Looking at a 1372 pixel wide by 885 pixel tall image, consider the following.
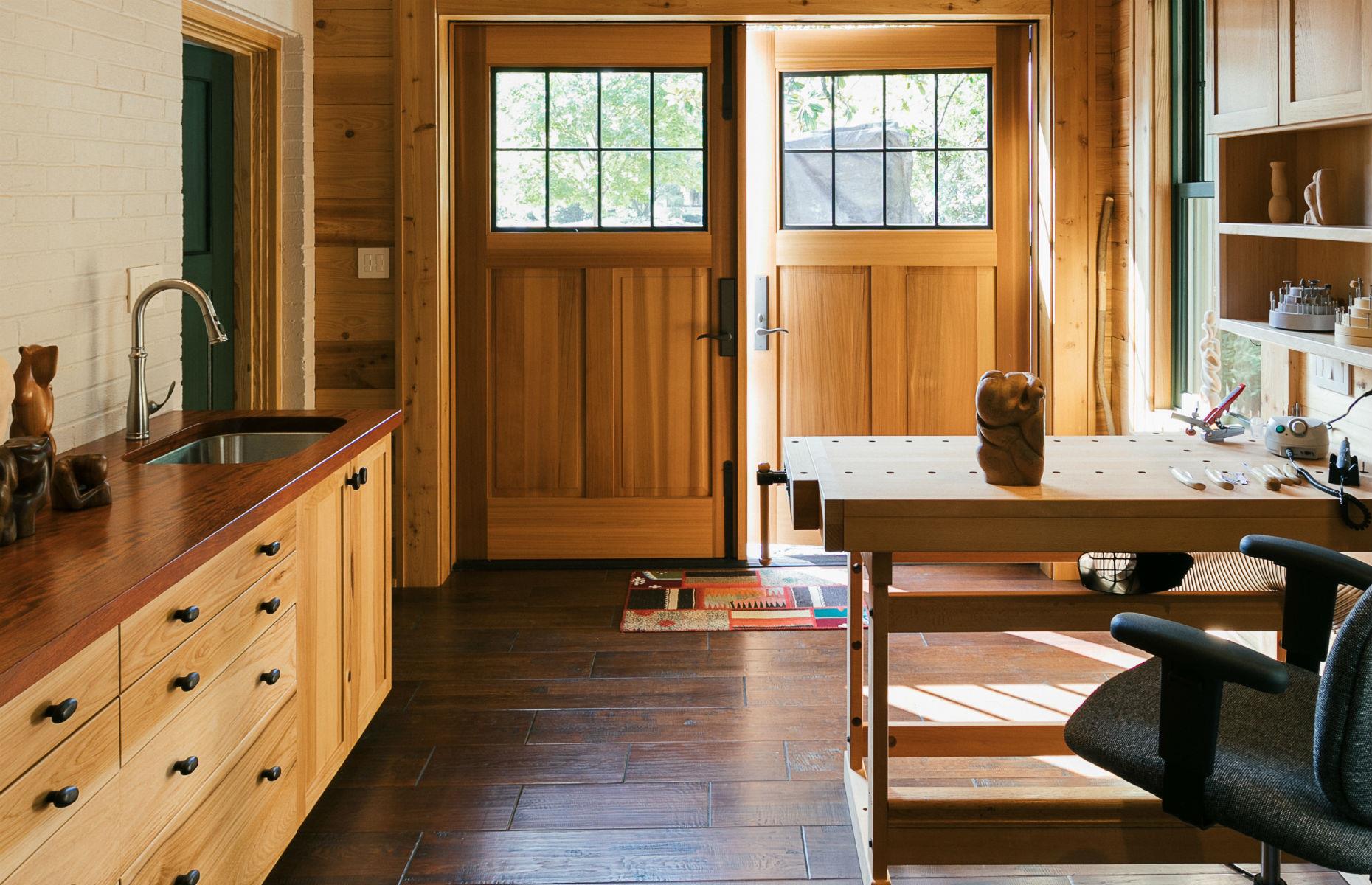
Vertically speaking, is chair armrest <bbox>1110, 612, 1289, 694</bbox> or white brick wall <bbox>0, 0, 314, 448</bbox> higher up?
white brick wall <bbox>0, 0, 314, 448</bbox>

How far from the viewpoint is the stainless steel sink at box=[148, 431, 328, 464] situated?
3234 millimetres

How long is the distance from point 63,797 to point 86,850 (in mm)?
140

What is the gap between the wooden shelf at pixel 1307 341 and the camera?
8.59 feet

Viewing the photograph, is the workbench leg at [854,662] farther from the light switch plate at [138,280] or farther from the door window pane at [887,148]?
the door window pane at [887,148]

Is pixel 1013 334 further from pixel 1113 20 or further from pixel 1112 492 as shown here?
pixel 1112 492

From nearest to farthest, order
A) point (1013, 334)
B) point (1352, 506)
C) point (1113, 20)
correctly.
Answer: point (1352, 506) < point (1113, 20) < point (1013, 334)

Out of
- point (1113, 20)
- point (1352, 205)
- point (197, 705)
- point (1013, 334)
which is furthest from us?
point (1013, 334)

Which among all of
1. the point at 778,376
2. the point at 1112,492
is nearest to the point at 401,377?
the point at 778,376

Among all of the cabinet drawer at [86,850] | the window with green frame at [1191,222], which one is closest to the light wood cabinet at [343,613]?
the cabinet drawer at [86,850]

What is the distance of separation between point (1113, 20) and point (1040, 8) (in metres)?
0.27

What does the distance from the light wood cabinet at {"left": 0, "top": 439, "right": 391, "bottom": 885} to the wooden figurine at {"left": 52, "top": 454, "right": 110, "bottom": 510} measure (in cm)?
26

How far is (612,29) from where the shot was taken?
5.01m

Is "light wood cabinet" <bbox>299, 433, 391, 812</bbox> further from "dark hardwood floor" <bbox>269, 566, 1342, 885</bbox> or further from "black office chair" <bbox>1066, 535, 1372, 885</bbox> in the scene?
"black office chair" <bbox>1066, 535, 1372, 885</bbox>

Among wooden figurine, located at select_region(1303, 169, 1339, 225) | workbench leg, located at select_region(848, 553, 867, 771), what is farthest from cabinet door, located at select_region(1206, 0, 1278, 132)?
workbench leg, located at select_region(848, 553, 867, 771)
